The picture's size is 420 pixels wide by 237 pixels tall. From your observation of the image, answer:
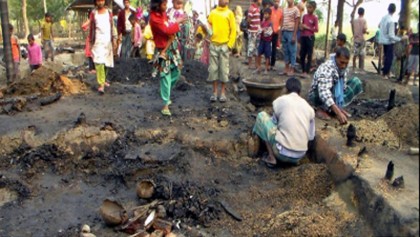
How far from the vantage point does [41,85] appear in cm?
757

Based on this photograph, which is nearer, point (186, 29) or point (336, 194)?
point (336, 194)

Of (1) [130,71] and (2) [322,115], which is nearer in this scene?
(2) [322,115]

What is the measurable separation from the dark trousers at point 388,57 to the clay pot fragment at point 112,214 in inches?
309

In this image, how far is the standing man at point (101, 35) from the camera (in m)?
7.16

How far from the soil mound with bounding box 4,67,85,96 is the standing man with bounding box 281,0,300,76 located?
448 centimetres

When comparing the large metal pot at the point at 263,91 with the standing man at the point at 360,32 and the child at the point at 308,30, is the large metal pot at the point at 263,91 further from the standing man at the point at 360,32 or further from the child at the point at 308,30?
the standing man at the point at 360,32

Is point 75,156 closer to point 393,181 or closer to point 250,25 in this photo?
point 393,181

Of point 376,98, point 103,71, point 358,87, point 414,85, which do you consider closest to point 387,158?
point 358,87

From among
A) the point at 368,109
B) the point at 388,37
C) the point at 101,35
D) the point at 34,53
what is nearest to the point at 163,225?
the point at 101,35

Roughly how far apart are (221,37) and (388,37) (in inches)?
191

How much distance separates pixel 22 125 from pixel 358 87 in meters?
5.03

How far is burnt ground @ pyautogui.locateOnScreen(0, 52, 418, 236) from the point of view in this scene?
4.07 m

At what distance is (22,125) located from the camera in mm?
5695

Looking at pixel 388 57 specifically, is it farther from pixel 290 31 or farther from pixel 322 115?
pixel 322 115
